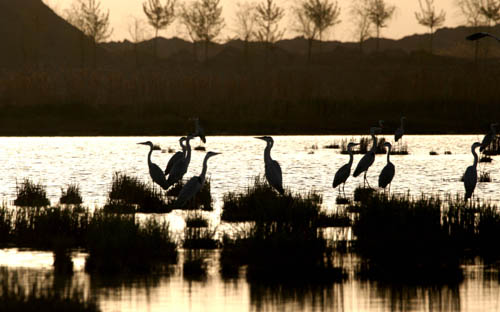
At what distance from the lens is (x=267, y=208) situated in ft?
52.4

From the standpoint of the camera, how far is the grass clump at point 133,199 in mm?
18828

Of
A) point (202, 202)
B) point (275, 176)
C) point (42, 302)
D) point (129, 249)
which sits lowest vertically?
point (42, 302)

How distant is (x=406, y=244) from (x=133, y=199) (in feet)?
27.1

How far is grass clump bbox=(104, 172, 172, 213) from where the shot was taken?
1883 centimetres

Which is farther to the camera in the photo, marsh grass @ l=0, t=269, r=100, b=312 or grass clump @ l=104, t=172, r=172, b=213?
grass clump @ l=104, t=172, r=172, b=213

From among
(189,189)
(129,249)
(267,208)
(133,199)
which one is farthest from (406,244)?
(133,199)

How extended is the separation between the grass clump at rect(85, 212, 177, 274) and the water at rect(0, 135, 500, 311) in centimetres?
26

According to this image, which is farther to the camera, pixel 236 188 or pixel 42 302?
pixel 236 188

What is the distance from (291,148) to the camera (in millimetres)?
45281

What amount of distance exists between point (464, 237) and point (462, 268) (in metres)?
1.66

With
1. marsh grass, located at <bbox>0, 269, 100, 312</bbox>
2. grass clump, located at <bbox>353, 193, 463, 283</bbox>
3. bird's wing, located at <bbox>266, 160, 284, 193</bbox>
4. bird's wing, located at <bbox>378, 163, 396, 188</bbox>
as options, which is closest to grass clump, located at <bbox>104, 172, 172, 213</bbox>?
bird's wing, located at <bbox>266, 160, 284, 193</bbox>

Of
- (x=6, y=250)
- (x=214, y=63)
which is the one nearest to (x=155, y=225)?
(x=6, y=250)

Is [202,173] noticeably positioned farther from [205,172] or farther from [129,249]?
[129,249]

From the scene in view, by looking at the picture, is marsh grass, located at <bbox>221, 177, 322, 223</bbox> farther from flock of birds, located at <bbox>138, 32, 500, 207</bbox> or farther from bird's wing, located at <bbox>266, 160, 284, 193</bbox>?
flock of birds, located at <bbox>138, 32, 500, 207</bbox>
